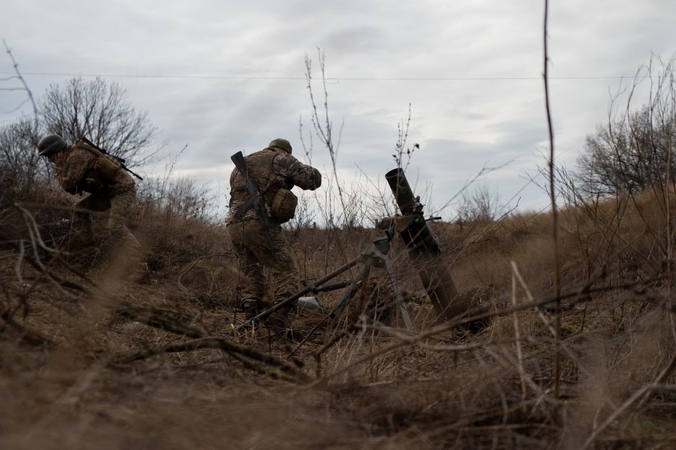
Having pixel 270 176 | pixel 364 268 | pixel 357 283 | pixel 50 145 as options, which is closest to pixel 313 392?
pixel 364 268

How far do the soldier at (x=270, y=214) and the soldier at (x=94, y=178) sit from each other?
169cm

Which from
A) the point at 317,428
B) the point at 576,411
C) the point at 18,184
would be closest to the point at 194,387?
the point at 317,428

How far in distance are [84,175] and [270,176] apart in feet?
8.43

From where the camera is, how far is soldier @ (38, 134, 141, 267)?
23.6ft

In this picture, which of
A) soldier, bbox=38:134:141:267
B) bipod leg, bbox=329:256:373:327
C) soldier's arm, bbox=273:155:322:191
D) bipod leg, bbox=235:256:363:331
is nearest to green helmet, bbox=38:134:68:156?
soldier, bbox=38:134:141:267

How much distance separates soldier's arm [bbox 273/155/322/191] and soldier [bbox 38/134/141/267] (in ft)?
7.00

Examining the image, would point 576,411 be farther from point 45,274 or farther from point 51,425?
point 45,274

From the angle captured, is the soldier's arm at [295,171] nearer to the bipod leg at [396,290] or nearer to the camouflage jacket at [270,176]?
the camouflage jacket at [270,176]

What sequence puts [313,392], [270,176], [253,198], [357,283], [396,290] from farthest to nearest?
1. [270,176]
2. [253,198]
3. [357,283]
4. [396,290]
5. [313,392]

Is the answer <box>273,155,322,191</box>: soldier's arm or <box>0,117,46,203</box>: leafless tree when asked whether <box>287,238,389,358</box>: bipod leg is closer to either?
<box>273,155,322,191</box>: soldier's arm

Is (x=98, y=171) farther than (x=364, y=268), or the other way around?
(x=98, y=171)

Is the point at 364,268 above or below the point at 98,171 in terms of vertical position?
below

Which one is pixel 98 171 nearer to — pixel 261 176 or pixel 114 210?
pixel 114 210

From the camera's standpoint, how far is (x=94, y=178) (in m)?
7.34
